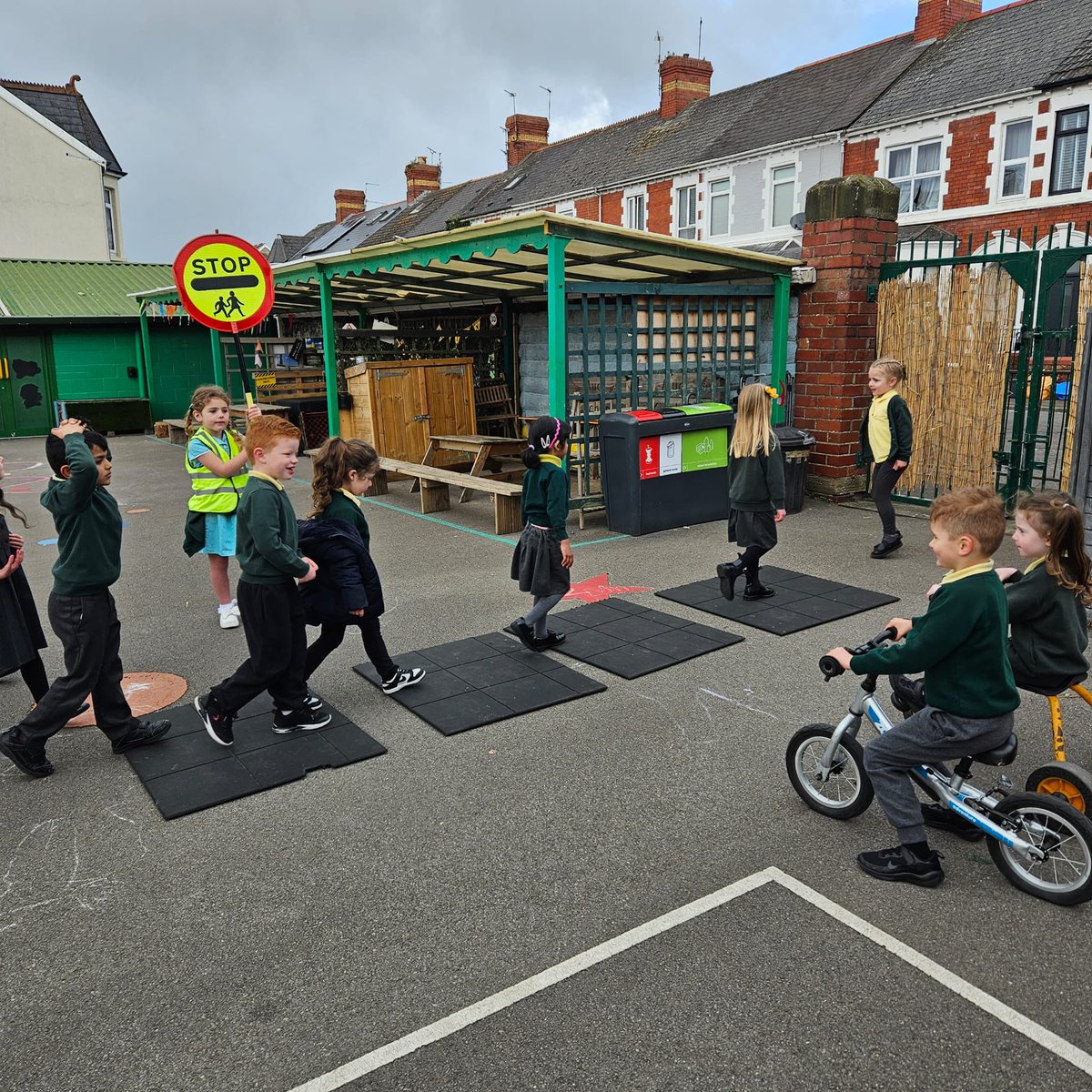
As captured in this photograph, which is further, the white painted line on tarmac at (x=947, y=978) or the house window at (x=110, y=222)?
the house window at (x=110, y=222)

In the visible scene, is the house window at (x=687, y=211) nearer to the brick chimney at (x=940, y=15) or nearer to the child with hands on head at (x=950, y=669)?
the brick chimney at (x=940, y=15)

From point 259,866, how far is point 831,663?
2.40 metres

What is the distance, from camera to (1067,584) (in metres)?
3.50

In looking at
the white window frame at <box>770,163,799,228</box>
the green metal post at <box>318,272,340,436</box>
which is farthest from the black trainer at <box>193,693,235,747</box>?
the white window frame at <box>770,163,799,228</box>

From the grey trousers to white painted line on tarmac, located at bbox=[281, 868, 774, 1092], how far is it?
54cm

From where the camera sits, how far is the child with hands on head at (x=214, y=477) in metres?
6.12

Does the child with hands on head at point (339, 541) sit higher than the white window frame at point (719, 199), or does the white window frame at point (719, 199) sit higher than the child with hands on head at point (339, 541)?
the white window frame at point (719, 199)

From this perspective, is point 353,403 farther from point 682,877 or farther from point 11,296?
point 11,296

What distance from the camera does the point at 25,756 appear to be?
13.9 feet

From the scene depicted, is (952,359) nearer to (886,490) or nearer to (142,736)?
(886,490)

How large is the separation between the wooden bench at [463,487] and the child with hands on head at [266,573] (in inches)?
176

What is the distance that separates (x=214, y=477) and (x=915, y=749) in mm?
5024

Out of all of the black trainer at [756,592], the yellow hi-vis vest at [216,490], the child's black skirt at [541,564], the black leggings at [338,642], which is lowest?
the black trainer at [756,592]

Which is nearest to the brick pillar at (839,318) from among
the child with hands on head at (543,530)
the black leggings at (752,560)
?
the black leggings at (752,560)
